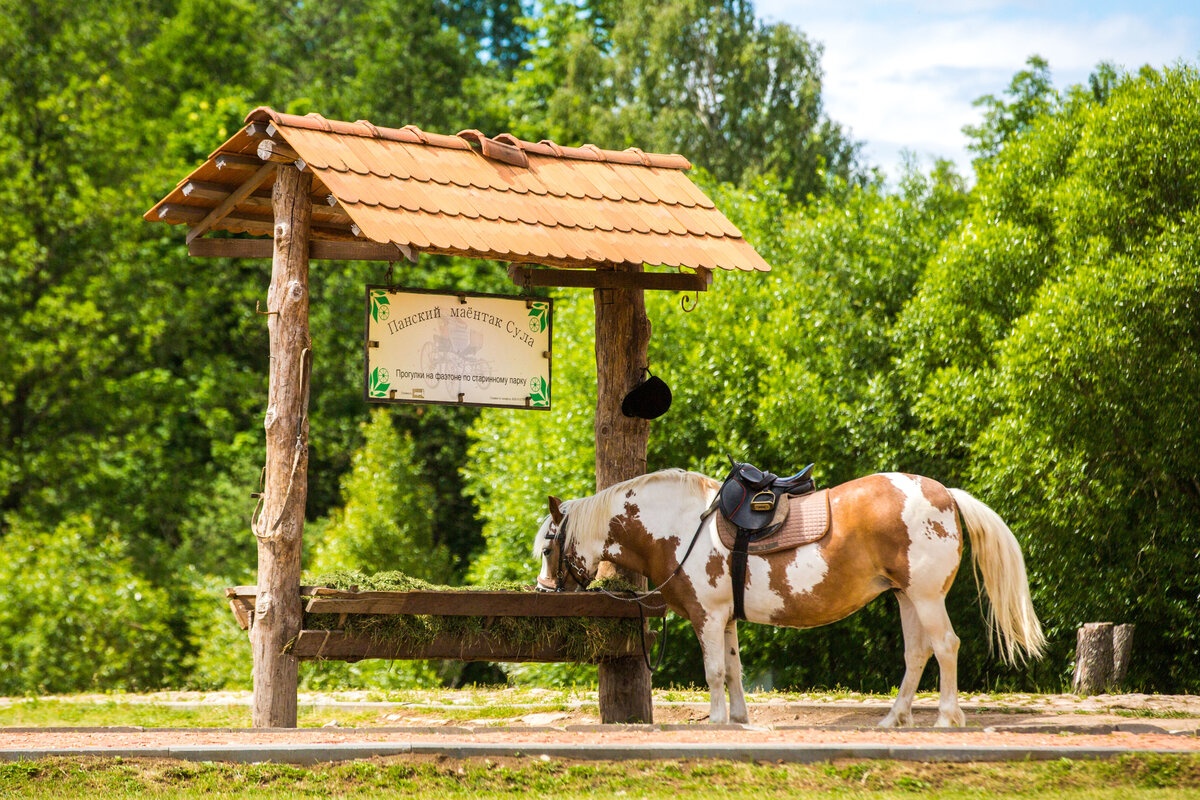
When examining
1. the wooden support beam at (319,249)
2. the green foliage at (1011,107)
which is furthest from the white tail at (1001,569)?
the green foliage at (1011,107)

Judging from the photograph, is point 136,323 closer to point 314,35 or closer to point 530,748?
point 314,35

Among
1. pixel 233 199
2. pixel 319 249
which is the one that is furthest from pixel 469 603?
pixel 233 199

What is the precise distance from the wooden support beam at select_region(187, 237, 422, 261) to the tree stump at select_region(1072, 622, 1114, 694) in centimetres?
783

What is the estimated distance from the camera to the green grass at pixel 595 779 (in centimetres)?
514

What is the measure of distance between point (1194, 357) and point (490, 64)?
19838 mm

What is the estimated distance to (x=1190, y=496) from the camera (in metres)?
13.3

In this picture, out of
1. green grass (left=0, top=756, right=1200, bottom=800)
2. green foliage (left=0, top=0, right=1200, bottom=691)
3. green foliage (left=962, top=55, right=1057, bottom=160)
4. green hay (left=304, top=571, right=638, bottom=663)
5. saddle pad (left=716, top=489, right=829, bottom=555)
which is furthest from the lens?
green foliage (left=962, top=55, right=1057, bottom=160)

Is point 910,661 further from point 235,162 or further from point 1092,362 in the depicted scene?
point 1092,362

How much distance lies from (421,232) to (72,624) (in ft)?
37.2

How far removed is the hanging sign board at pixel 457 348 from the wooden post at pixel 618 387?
0.45 metres

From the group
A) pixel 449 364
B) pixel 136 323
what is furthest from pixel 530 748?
pixel 136 323

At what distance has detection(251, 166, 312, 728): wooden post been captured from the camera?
7.11m

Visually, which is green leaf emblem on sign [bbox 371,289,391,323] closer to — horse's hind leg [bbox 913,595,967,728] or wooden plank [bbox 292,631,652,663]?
wooden plank [bbox 292,631,652,663]

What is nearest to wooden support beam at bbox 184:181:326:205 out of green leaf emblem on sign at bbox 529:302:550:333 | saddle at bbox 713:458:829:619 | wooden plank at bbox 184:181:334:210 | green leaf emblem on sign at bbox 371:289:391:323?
wooden plank at bbox 184:181:334:210
